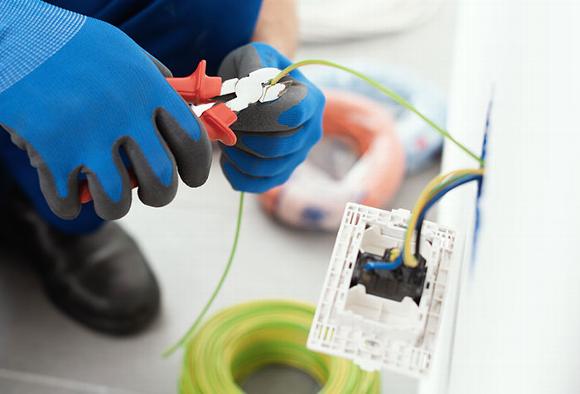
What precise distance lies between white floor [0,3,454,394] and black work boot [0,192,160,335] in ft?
0.12

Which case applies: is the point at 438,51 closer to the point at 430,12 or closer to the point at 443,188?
the point at 430,12

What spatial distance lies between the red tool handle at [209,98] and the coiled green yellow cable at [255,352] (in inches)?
17.4

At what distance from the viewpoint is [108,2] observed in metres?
1.16

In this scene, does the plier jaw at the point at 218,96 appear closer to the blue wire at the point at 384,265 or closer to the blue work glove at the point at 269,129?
the blue work glove at the point at 269,129

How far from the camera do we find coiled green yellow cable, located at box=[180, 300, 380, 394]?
1141mm

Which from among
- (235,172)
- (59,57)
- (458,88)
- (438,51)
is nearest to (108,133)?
(59,57)

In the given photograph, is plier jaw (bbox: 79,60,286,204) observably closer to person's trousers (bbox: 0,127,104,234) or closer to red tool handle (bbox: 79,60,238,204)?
red tool handle (bbox: 79,60,238,204)

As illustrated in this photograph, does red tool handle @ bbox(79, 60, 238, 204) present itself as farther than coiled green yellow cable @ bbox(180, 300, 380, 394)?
No

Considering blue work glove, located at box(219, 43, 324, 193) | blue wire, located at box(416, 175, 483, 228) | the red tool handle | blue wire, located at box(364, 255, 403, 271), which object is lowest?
blue wire, located at box(364, 255, 403, 271)

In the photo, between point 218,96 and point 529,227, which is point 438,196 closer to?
point 529,227

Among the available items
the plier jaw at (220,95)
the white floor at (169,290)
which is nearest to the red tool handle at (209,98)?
the plier jaw at (220,95)

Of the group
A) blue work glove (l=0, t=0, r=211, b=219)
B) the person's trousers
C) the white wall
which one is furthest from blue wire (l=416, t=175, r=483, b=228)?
the person's trousers

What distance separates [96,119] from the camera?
77cm

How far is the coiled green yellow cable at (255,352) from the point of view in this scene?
1.14m
